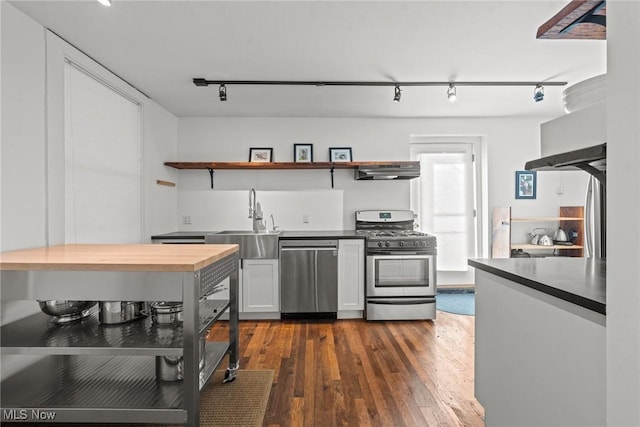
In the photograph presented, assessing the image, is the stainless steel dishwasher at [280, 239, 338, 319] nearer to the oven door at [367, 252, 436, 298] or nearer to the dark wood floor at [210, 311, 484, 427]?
the dark wood floor at [210, 311, 484, 427]

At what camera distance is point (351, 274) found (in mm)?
3691

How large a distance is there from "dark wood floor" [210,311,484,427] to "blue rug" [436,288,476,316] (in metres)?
0.22

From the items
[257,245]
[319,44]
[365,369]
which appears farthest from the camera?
[257,245]

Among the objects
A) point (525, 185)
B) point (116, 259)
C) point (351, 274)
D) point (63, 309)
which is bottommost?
point (351, 274)

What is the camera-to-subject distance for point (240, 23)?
2.13 m

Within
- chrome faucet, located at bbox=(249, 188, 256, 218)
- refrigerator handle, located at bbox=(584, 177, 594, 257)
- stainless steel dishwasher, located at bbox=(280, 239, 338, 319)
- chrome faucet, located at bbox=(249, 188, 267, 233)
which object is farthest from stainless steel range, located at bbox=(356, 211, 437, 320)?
refrigerator handle, located at bbox=(584, 177, 594, 257)

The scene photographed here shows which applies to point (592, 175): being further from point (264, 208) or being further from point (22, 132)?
point (264, 208)

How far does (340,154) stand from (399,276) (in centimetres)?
170

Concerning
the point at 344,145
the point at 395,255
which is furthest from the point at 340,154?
the point at 395,255

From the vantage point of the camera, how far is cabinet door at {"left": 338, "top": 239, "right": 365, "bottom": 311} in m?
3.68

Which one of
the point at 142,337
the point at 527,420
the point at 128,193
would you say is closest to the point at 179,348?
the point at 142,337

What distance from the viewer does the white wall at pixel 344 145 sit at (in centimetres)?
435

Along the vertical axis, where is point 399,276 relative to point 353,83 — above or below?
below

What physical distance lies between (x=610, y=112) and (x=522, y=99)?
3522mm
